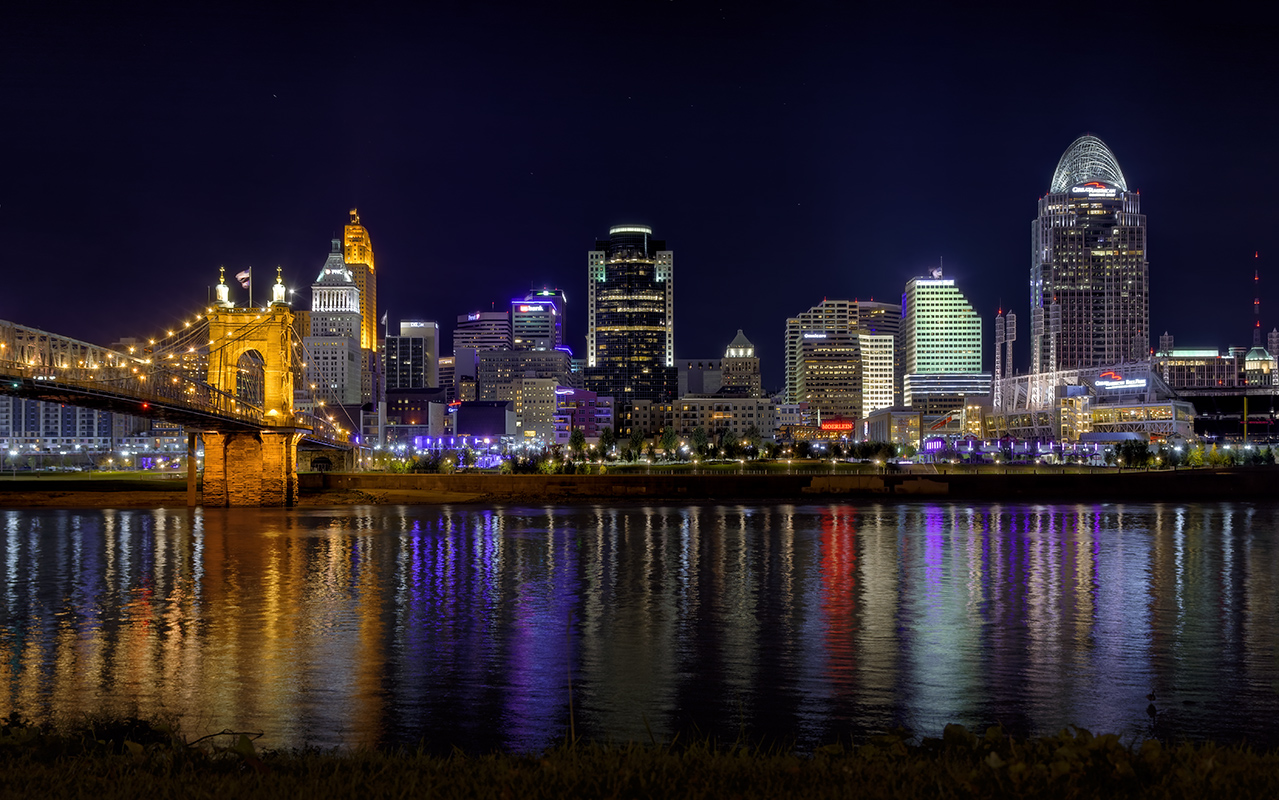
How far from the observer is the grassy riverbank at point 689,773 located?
23.1 ft

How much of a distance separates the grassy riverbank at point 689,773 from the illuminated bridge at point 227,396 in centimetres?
4493

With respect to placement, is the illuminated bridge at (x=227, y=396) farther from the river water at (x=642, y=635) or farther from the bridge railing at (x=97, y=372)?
the river water at (x=642, y=635)

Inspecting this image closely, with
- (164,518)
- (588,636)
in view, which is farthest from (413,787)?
(164,518)

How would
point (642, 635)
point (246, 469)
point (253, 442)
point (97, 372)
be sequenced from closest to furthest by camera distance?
point (642, 635) < point (97, 372) < point (246, 469) < point (253, 442)

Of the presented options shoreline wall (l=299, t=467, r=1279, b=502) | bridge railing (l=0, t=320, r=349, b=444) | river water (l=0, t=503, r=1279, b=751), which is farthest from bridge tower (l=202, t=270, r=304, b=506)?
river water (l=0, t=503, r=1279, b=751)

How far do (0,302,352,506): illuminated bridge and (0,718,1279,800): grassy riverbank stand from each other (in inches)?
1769

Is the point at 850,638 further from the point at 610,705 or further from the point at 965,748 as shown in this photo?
the point at 965,748

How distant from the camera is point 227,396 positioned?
59531mm

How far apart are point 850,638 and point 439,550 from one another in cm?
2266

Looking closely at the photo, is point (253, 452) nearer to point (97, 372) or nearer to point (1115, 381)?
point (97, 372)

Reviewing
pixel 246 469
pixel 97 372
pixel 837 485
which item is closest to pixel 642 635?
pixel 97 372

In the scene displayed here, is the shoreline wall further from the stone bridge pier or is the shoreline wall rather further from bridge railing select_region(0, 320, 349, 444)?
bridge railing select_region(0, 320, 349, 444)

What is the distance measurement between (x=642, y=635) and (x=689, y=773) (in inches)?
516

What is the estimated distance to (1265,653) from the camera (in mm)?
18531
